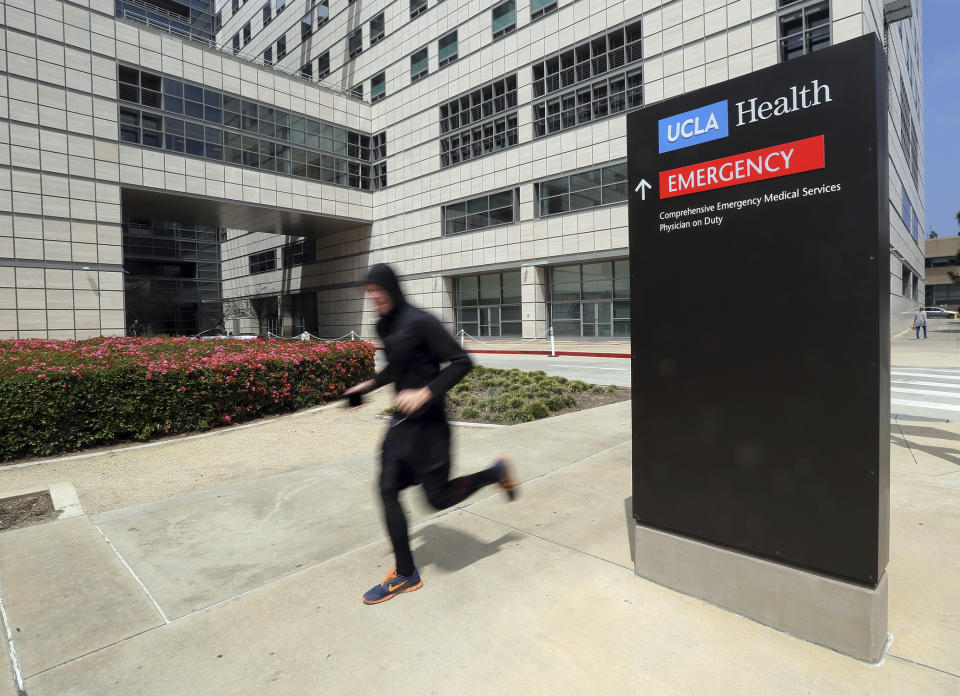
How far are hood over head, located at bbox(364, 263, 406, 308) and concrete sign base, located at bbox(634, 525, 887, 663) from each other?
6.36 ft

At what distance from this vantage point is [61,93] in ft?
78.6

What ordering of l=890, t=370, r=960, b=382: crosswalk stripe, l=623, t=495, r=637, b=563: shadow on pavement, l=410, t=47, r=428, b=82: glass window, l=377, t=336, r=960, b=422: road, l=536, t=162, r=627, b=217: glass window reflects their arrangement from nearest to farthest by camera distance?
1. l=623, t=495, r=637, b=563: shadow on pavement
2. l=377, t=336, r=960, b=422: road
3. l=890, t=370, r=960, b=382: crosswalk stripe
4. l=536, t=162, r=627, b=217: glass window
5. l=410, t=47, r=428, b=82: glass window

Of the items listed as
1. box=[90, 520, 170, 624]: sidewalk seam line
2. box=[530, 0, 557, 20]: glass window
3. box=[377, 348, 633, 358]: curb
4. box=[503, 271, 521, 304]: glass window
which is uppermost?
box=[530, 0, 557, 20]: glass window

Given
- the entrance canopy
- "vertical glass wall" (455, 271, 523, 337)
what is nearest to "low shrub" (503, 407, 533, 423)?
"vertical glass wall" (455, 271, 523, 337)

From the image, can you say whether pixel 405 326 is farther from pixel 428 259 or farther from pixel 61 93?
pixel 428 259

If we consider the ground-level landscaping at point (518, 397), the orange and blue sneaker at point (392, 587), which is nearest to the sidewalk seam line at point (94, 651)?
the orange and blue sneaker at point (392, 587)

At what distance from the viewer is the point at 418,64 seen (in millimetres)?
36125

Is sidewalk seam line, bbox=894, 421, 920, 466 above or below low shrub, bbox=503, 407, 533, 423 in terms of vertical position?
below

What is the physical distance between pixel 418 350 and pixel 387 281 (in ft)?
1.40

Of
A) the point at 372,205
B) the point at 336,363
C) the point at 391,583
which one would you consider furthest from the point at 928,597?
the point at 372,205

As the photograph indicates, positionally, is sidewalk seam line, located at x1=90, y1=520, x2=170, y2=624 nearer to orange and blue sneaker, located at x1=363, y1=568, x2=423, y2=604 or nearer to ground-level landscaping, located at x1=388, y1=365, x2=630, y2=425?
orange and blue sneaker, located at x1=363, y1=568, x2=423, y2=604

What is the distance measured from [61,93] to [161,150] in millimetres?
4454

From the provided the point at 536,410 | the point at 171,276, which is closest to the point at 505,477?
the point at 536,410

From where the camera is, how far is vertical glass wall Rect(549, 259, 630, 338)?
93.4 ft
